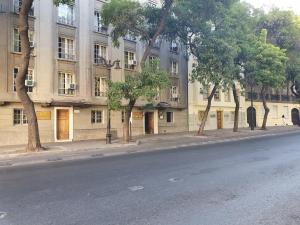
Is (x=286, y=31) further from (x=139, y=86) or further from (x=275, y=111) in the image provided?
(x=139, y=86)

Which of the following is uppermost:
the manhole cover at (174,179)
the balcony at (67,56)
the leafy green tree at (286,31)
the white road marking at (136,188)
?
the leafy green tree at (286,31)

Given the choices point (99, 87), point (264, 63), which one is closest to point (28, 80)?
point (99, 87)

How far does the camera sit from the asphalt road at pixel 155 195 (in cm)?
557

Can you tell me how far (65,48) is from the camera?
A: 969 inches

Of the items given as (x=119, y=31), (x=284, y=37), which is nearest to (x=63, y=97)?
(x=119, y=31)

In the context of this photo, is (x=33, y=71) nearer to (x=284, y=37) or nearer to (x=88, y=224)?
(x=88, y=224)

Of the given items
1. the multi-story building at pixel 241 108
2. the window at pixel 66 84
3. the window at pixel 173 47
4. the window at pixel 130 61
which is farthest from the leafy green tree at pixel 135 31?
the multi-story building at pixel 241 108

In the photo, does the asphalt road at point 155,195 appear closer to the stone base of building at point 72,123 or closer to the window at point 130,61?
the stone base of building at point 72,123

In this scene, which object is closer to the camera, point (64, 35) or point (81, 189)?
point (81, 189)

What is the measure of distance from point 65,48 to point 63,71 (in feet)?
5.92

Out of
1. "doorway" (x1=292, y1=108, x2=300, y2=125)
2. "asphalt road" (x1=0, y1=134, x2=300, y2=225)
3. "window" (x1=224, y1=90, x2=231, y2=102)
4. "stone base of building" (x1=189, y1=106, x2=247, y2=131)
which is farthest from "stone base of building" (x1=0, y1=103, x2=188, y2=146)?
"doorway" (x1=292, y1=108, x2=300, y2=125)

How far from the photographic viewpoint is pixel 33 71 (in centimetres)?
2261

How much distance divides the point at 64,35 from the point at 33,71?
375cm

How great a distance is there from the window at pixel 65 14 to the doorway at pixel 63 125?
6.60 m
